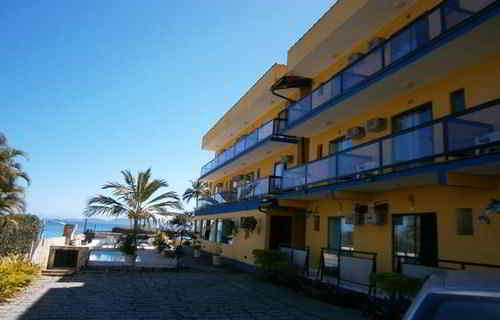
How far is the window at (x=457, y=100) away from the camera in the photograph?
30.1ft

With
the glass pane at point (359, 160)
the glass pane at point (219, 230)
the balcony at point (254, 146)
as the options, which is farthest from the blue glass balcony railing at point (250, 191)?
the glass pane at point (359, 160)

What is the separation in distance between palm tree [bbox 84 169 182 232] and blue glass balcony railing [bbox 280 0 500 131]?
8336mm

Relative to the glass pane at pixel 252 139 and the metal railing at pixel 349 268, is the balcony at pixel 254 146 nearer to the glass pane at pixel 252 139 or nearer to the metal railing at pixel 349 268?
the glass pane at pixel 252 139

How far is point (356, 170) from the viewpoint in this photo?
35.2 feet

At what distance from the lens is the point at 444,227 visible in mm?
9070

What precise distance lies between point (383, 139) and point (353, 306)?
15.6ft

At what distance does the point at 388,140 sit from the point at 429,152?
1474 mm

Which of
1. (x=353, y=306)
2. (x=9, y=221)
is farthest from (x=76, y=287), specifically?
(x=353, y=306)

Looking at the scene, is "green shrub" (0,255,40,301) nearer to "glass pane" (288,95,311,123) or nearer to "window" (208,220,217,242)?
"glass pane" (288,95,311,123)

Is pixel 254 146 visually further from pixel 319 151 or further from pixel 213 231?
pixel 213 231

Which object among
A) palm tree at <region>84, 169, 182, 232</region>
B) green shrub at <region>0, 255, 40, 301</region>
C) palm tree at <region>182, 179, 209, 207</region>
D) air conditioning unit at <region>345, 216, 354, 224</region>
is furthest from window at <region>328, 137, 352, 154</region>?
palm tree at <region>182, 179, 209, 207</region>

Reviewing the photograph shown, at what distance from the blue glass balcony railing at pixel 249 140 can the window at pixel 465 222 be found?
9.96m

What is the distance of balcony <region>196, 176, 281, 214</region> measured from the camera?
16452mm

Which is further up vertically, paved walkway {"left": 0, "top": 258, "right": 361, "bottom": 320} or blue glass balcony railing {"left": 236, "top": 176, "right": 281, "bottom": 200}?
blue glass balcony railing {"left": 236, "top": 176, "right": 281, "bottom": 200}
